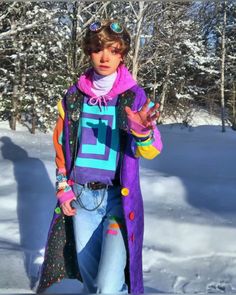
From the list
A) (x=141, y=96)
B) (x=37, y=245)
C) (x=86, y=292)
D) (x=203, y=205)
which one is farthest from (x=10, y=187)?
(x=141, y=96)

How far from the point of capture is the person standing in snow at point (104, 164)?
2000mm

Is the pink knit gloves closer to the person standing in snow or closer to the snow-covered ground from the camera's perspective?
the person standing in snow

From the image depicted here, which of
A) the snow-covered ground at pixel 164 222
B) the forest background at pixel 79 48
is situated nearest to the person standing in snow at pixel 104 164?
the snow-covered ground at pixel 164 222

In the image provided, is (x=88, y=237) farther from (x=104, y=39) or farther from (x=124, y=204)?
(x=104, y=39)

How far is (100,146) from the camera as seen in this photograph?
2.06m

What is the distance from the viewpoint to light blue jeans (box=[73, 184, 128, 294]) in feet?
6.53

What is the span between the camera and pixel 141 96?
206 centimetres

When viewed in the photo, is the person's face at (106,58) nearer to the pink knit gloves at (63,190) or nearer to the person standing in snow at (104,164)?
the person standing in snow at (104,164)

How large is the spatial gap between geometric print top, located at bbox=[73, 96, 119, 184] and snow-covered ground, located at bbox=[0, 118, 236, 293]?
101 centimetres

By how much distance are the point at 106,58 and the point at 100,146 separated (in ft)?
1.28

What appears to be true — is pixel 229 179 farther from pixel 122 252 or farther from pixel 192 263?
pixel 122 252

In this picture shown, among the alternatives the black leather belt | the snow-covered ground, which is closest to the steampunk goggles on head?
the black leather belt

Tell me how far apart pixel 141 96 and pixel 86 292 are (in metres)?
0.97

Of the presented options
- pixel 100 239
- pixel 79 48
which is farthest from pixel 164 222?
pixel 79 48
